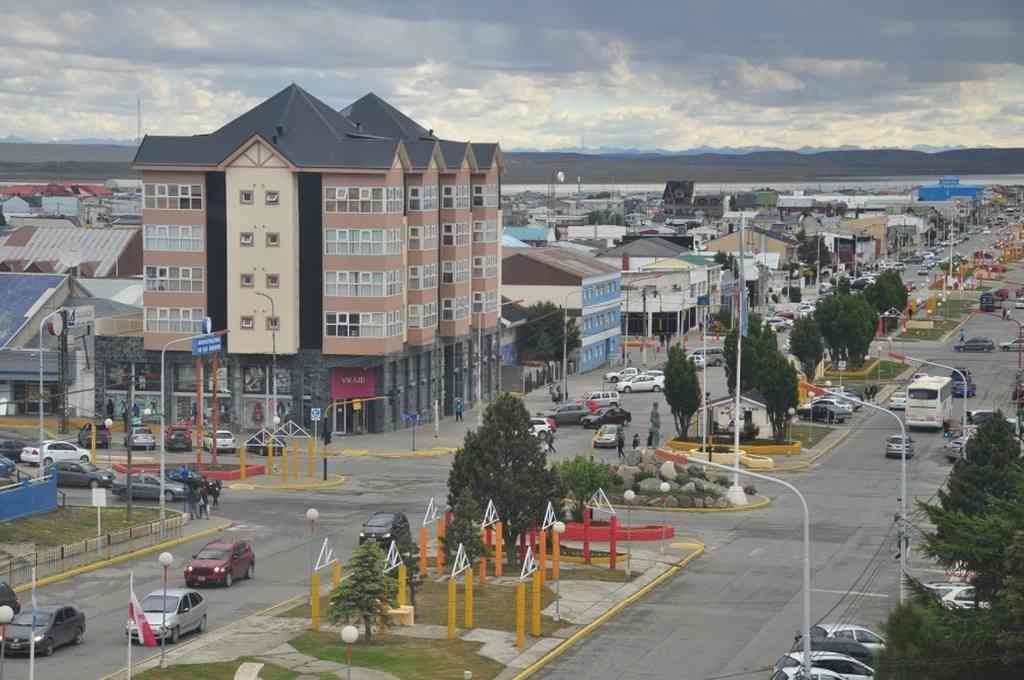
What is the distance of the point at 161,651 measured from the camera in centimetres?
4703

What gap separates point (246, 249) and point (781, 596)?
4831 centimetres

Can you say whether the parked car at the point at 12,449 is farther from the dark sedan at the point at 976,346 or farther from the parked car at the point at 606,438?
the dark sedan at the point at 976,346

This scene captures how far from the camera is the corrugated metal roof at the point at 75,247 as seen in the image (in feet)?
475

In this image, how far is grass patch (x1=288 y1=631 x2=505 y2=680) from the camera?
1827 inches

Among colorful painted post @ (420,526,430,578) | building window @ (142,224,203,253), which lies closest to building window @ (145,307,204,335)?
building window @ (142,224,203,253)

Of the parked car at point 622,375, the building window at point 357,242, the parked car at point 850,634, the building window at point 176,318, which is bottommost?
the parked car at point 850,634

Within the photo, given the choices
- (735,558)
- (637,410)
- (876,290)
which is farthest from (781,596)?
(876,290)

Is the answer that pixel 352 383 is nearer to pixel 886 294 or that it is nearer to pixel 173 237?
pixel 173 237

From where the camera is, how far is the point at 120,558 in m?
61.4

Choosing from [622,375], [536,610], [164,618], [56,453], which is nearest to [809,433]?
[622,375]

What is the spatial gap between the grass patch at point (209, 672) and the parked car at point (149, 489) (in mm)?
28457

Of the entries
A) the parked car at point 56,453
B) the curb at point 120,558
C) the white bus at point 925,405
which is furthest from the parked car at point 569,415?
the curb at point 120,558

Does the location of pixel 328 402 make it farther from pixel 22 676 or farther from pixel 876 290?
pixel 876 290

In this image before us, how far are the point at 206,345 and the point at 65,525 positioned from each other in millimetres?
25187
